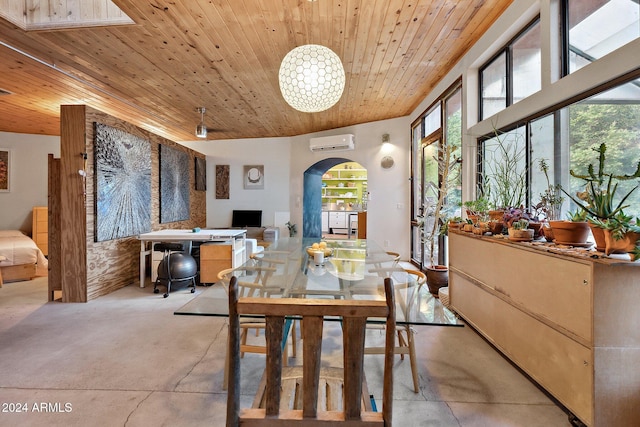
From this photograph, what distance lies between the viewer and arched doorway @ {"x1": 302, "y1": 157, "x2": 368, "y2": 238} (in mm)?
6520

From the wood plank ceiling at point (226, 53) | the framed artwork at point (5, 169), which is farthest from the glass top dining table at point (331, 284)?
the framed artwork at point (5, 169)

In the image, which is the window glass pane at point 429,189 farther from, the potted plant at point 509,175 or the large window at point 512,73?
the potted plant at point 509,175

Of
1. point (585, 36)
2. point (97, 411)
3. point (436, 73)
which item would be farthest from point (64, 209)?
point (585, 36)

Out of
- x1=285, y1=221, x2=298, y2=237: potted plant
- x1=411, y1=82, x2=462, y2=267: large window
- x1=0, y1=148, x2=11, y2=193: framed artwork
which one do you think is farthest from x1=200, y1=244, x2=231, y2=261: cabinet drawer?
x1=0, y1=148, x2=11, y2=193: framed artwork

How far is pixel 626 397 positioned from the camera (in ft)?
4.25

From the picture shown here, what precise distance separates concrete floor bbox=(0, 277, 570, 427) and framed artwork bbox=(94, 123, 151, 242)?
3.98 ft

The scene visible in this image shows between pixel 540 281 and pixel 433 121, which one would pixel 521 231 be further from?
pixel 433 121

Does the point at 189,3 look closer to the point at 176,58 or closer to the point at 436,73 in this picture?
the point at 176,58

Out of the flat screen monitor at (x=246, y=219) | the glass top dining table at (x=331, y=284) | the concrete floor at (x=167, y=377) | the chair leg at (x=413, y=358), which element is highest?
the flat screen monitor at (x=246, y=219)

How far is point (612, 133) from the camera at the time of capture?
169 centimetres

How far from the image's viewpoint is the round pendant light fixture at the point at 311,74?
6.28 feet

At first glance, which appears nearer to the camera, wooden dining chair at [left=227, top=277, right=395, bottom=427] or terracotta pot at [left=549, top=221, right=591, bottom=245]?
wooden dining chair at [left=227, top=277, right=395, bottom=427]

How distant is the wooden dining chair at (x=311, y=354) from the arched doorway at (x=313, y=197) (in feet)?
18.7

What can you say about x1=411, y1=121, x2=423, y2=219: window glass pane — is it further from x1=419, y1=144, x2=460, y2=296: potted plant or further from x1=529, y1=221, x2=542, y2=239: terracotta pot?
x1=529, y1=221, x2=542, y2=239: terracotta pot
